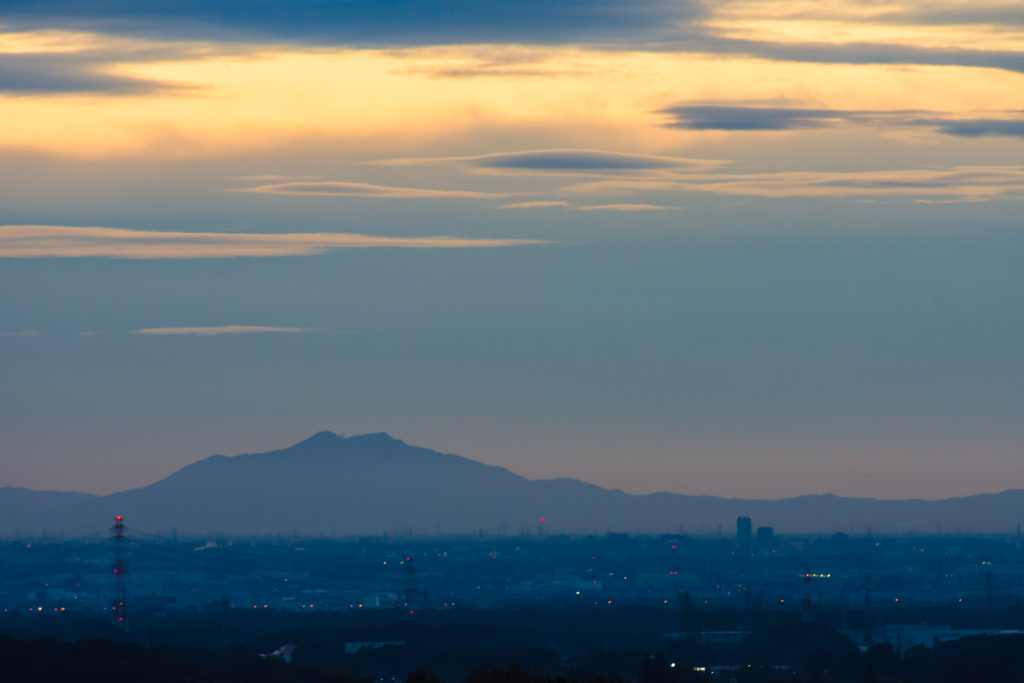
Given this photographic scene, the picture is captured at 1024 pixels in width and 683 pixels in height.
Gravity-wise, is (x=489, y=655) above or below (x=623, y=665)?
above

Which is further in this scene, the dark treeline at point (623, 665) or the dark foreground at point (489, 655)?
the dark foreground at point (489, 655)

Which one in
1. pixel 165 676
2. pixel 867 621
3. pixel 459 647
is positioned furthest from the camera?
pixel 867 621

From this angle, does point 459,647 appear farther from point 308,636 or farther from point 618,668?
point 618,668

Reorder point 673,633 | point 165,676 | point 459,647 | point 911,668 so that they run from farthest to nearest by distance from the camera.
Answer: point 673,633 → point 459,647 → point 911,668 → point 165,676

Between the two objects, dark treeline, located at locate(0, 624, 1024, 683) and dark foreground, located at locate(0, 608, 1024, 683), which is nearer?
dark treeline, located at locate(0, 624, 1024, 683)

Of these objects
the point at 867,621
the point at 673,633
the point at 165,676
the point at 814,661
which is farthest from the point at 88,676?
the point at 867,621

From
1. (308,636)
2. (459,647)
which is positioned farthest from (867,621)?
(308,636)

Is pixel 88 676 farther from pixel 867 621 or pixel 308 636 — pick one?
pixel 867 621

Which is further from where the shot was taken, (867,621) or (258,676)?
(867,621)

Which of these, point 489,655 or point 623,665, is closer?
point 623,665
